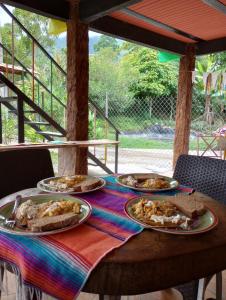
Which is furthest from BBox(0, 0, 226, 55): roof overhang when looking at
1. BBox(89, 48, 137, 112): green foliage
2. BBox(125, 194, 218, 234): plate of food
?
BBox(89, 48, 137, 112): green foliage

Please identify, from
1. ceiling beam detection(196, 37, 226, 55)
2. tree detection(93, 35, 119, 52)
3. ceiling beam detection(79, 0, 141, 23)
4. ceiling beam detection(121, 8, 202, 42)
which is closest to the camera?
ceiling beam detection(79, 0, 141, 23)

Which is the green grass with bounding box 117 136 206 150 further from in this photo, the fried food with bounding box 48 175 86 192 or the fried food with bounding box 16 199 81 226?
the fried food with bounding box 16 199 81 226

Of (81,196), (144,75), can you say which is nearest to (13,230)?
(81,196)

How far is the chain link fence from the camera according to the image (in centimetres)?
737

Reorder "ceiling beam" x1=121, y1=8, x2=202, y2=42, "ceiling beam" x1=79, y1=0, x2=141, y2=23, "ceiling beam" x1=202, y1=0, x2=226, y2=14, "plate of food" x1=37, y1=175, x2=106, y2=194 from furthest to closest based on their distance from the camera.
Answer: "ceiling beam" x1=121, y1=8, x2=202, y2=42, "ceiling beam" x1=202, y1=0, x2=226, y2=14, "ceiling beam" x1=79, y1=0, x2=141, y2=23, "plate of food" x1=37, y1=175, x2=106, y2=194

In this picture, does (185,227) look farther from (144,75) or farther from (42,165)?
(144,75)

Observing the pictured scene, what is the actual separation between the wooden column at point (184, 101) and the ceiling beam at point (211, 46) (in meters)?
0.11

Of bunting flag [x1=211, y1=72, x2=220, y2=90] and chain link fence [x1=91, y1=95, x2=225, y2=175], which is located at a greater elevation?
bunting flag [x1=211, y1=72, x2=220, y2=90]

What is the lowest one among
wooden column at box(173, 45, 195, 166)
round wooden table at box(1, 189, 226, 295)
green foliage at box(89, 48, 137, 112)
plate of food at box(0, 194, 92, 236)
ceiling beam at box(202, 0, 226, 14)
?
round wooden table at box(1, 189, 226, 295)

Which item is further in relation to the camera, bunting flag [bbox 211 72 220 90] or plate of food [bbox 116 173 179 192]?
bunting flag [bbox 211 72 220 90]

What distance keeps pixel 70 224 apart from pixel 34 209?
0.52ft

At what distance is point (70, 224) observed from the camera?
82 centimetres

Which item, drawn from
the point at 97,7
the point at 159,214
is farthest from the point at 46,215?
the point at 97,7

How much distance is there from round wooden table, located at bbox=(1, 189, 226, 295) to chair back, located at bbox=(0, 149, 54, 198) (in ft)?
3.28
